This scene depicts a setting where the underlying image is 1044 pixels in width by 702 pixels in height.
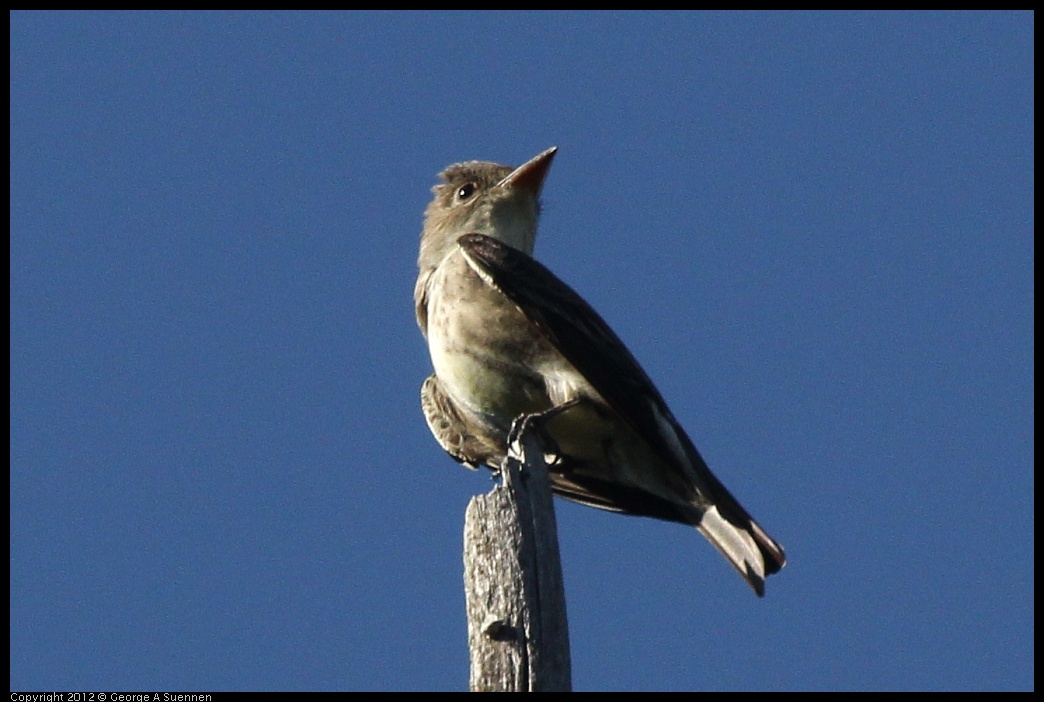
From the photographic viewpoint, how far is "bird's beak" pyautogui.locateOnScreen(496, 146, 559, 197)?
10.4 metres

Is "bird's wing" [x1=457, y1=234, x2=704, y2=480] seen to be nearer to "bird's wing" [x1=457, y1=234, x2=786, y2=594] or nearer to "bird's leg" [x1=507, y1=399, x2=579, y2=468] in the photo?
"bird's wing" [x1=457, y1=234, x2=786, y2=594]

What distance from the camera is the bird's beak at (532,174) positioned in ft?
34.2

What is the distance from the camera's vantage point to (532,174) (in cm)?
1045

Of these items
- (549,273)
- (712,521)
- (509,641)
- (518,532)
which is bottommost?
(509,641)

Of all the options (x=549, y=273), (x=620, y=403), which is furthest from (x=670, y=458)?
(x=549, y=273)

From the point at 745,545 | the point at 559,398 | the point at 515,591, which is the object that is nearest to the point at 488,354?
the point at 559,398

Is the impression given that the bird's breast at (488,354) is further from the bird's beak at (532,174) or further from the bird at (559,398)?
the bird's beak at (532,174)

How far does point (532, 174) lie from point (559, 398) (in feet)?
9.10

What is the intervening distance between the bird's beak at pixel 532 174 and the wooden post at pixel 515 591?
14.6ft

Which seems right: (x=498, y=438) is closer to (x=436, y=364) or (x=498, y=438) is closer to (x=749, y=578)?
(x=436, y=364)

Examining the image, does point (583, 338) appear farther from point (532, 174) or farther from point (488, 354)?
point (532, 174)

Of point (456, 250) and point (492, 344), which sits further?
point (456, 250)

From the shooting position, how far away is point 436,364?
28.8ft

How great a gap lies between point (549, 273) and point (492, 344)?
79cm
